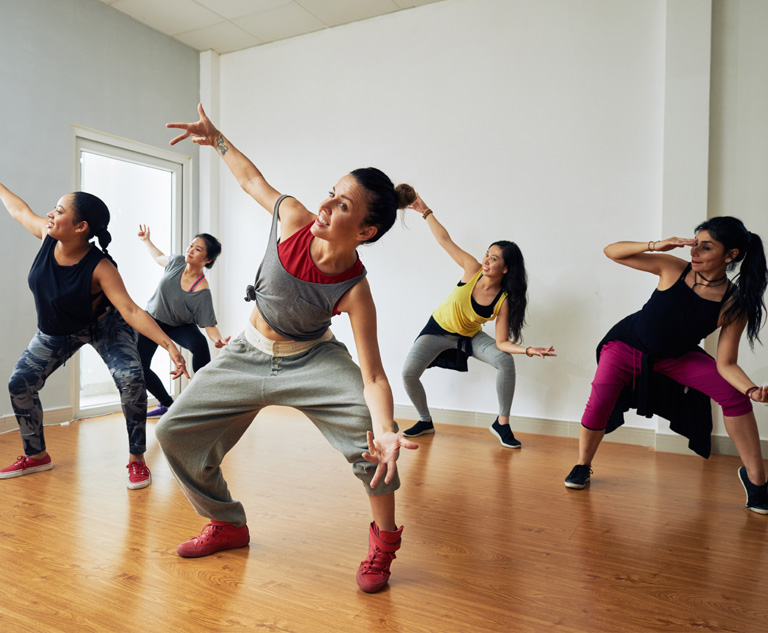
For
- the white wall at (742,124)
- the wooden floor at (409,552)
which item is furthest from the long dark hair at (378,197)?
the white wall at (742,124)

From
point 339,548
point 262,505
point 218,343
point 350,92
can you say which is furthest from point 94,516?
point 350,92

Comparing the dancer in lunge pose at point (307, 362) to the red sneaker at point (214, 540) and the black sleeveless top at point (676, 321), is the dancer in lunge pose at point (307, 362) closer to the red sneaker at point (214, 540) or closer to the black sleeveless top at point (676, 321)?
the red sneaker at point (214, 540)

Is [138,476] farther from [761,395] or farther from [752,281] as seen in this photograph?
[752,281]

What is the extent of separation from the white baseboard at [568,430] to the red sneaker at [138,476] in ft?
6.24

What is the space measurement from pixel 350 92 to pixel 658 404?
3.18 meters

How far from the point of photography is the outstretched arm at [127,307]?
2.55 meters

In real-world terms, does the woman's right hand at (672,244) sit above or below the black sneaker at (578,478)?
above

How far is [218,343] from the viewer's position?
366 cm

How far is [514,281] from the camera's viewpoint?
11.9 ft

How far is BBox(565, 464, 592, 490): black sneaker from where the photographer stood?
2.76 meters

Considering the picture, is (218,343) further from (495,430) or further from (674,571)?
(674,571)

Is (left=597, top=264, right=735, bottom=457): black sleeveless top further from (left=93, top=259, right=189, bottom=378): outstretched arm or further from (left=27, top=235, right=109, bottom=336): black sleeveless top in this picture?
(left=27, top=235, right=109, bottom=336): black sleeveless top

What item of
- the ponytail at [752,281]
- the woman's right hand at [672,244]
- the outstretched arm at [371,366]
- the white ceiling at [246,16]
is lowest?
the outstretched arm at [371,366]

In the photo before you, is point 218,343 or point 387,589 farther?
point 218,343
